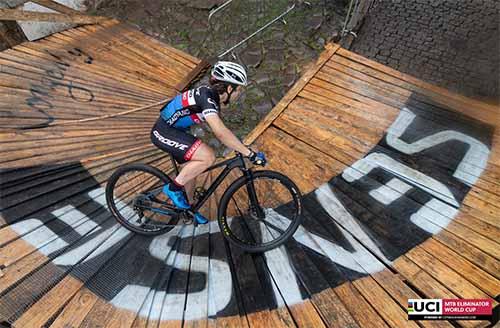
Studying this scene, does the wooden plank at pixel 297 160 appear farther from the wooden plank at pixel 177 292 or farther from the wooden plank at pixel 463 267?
the wooden plank at pixel 177 292

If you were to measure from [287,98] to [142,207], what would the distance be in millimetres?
3871

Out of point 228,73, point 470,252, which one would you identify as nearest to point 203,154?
point 228,73

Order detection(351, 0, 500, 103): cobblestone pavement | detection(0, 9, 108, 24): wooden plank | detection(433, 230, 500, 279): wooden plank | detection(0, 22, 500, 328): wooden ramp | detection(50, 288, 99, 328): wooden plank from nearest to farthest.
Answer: detection(50, 288, 99, 328): wooden plank, detection(0, 22, 500, 328): wooden ramp, detection(433, 230, 500, 279): wooden plank, detection(351, 0, 500, 103): cobblestone pavement, detection(0, 9, 108, 24): wooden plank

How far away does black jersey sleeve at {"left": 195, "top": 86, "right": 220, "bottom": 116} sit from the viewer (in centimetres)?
400

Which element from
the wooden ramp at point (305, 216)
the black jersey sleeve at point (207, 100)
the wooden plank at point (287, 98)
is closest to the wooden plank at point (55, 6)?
the wooden ramp at point (305, 216)

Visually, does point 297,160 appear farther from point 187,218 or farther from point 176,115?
point 176,115

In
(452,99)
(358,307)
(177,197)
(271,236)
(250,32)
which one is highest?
(452,99)

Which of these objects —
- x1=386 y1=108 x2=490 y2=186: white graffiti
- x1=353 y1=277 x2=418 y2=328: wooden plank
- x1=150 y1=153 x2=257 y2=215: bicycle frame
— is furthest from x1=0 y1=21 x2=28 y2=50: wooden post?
x1=353 y1=277 x2=418 y2=328: wooden plank

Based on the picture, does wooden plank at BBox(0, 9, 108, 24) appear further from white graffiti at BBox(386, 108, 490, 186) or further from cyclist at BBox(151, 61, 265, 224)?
white graffiti at BBox(386, 108, 490, 186)

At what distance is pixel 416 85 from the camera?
682 centimetres

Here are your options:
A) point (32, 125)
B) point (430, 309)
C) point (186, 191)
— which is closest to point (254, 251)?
point (186, 191)

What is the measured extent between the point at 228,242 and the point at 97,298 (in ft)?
5.60

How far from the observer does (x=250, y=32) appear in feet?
33.2

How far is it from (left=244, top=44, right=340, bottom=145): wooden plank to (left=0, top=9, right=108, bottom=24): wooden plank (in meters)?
6.38
